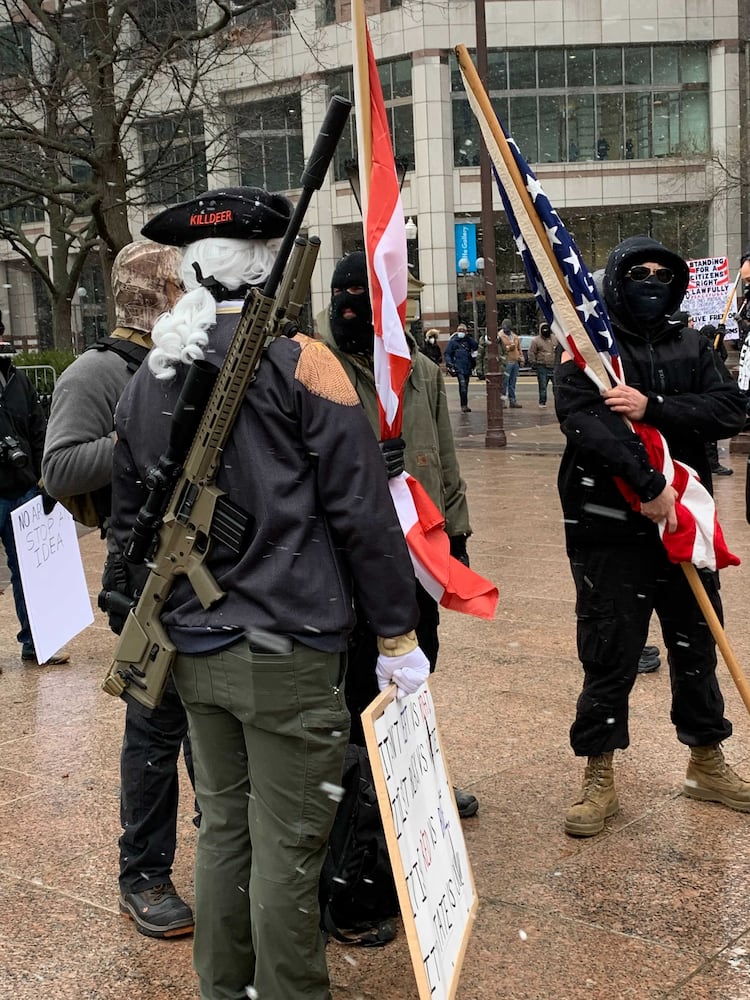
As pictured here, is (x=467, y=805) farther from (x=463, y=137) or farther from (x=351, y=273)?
(x=463, y=137)

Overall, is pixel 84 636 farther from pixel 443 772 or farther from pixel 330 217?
pixel 330 217

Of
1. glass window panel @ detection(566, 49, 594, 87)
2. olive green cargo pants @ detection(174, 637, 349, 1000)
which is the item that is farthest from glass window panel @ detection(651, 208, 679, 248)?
olive green cargo pants @ detection(174, 637, 349, 1000)

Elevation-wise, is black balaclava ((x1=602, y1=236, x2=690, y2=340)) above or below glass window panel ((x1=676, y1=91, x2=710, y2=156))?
below

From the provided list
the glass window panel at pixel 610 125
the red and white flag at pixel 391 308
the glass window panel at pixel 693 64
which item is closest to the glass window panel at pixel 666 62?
the glass window panel at pixel 693 64

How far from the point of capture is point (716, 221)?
47188 millimetres

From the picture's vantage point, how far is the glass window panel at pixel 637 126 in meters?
48.4

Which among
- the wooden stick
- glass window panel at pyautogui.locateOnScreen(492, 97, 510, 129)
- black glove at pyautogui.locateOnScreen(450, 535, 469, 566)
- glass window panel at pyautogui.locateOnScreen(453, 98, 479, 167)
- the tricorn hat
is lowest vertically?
the wooden stick

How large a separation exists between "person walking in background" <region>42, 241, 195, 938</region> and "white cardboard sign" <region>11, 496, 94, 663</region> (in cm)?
295

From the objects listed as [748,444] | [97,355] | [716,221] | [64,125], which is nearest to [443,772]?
[97,355]

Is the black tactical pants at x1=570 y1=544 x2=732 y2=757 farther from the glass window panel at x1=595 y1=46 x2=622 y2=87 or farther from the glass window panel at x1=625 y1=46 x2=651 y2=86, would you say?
the glass window panel at x1=625 y1=46 x2=651 y2=86

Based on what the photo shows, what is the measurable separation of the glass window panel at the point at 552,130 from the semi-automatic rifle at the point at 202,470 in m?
47.5

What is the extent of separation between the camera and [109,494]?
4.13 m

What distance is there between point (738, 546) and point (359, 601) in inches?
267

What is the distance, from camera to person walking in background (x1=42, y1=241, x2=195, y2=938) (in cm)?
378
